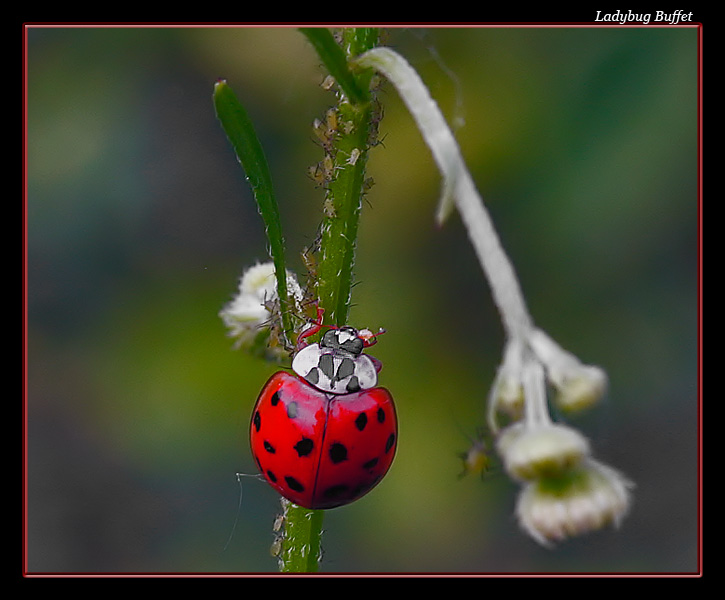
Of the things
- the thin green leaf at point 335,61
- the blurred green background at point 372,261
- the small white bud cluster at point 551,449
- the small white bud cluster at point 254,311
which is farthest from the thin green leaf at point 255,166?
the blurred green background at point 372,261

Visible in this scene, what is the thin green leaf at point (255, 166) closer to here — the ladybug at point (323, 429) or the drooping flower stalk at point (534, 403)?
the ladybug at point (323, 429)

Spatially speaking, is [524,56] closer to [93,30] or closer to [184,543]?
[93,30]

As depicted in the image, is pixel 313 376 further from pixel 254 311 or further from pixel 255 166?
pixel 255 166

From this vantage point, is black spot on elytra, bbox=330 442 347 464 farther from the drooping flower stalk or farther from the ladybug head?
the drooping flower stalk

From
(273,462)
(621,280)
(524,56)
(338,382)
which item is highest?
(524,56)

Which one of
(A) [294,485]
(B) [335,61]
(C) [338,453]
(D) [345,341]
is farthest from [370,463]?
(B) [335,61]

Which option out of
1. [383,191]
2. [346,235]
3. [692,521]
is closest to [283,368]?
[346,235]
